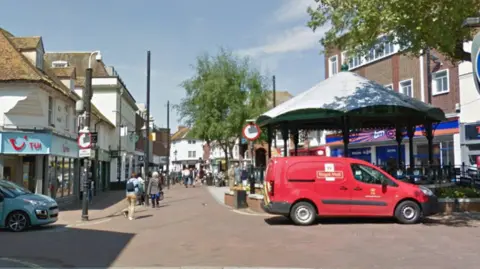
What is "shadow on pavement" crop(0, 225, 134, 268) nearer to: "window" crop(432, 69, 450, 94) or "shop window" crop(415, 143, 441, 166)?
"window" crop(432, 69, 450, 94)

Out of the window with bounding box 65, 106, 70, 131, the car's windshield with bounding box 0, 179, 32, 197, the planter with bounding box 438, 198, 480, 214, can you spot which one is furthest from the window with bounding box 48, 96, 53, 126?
the planter with bounding box 438, 198, 480, 214

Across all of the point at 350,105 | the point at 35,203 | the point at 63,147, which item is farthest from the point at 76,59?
the point at 350,105

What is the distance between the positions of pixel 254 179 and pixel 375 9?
953 cm

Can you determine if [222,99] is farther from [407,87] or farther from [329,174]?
[329,174]

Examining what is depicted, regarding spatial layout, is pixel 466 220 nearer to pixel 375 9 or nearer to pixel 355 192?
pixel 355 192

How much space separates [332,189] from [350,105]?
3.73 metres

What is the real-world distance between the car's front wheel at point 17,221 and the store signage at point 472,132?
21077 mm

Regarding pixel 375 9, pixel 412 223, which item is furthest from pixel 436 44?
pixel 412 223

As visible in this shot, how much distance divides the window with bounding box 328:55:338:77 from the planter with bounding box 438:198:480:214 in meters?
24.0

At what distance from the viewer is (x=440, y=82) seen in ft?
94.4

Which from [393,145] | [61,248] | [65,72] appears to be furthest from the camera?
[393,145]

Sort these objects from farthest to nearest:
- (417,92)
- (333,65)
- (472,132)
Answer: (333,65) → (417,92) → (472,132)

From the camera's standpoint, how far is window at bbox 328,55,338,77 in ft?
128

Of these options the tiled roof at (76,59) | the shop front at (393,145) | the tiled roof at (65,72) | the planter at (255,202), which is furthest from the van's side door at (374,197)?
the tiled roof at (76,59)
